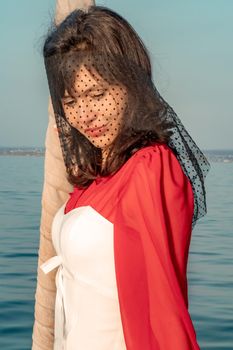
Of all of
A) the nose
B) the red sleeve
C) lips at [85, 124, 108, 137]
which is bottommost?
the red sleeve

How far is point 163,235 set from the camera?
2887mm

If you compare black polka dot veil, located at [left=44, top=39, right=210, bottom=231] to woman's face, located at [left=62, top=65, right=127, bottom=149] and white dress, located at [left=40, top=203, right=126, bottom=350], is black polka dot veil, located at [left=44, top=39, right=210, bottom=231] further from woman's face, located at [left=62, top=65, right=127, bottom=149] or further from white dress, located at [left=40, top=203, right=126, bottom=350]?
white dress, located at [left=40, top=203, right=126, bottom=350]

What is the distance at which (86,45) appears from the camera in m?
3.11

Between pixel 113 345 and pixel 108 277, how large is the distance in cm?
19

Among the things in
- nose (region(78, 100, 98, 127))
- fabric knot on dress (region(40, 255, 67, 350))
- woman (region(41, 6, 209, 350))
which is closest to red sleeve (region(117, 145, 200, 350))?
woman (region(41, 6, 209, 350))

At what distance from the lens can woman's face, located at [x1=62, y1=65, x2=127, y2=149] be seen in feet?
10.0

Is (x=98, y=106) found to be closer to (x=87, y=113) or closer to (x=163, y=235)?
(x=87, y=113)

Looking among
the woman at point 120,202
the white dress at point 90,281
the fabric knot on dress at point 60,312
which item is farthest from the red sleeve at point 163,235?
the fabric knot on dress at point 60,312

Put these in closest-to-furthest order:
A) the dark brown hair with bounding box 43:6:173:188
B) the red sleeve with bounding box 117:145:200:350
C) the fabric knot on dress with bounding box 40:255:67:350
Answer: the red sleeve with bounding box 117:145:200:350
the dark brown hair with bounding box 43:6:173:188
the fabric knot on dress with bounding box 40:255:67:350

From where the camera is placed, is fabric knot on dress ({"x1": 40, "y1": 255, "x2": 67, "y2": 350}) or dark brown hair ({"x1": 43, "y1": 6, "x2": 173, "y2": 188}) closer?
dark brown hair ({"x1": 43, "y1": 6, "x2": 173, "y2": 188})

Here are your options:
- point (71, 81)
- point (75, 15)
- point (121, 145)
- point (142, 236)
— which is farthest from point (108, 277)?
point (75, 15)

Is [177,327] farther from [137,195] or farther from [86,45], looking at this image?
[86,45]

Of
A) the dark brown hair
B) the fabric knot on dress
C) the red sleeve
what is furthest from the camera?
the fabric knot on dress

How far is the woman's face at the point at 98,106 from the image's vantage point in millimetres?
3053
